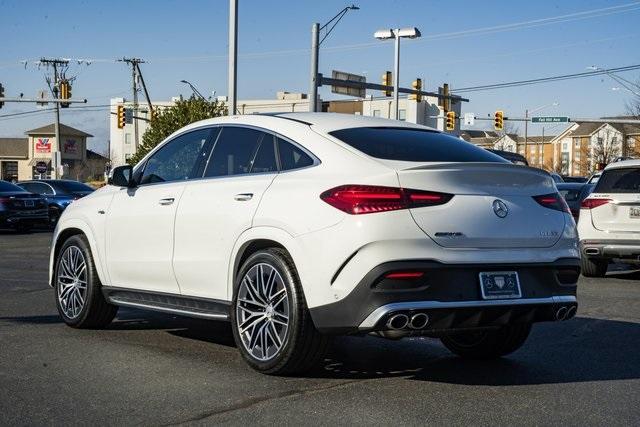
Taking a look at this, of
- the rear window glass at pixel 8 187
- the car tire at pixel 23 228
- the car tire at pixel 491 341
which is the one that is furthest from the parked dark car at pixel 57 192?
the car tire at pixel 491 341

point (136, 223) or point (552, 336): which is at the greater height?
point (136, 223)

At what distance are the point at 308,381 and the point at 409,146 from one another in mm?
1619

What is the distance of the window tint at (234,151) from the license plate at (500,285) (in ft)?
6.03

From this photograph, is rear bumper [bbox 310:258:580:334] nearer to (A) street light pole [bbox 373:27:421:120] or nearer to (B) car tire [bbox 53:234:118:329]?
(B) car tire [bbox 53:234:118:329]

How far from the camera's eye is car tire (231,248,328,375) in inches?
220

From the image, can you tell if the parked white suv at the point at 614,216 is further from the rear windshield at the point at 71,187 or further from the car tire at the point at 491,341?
the rear windshield at the point at 71,187

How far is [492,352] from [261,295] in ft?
5.77

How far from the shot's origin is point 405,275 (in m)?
5.28

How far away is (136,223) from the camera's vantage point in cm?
722

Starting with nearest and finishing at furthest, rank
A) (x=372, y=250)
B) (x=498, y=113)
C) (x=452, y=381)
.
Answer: (x=372, y=250)
(x=452, y=381)
(x=498, y=113)

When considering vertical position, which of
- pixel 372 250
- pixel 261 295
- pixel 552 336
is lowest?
pixel 552 336

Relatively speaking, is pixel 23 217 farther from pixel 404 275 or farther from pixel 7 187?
pixel 404 275

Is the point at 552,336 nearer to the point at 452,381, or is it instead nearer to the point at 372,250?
the point at 452,381

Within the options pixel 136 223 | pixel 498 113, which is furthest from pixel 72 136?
pixel 136 223
